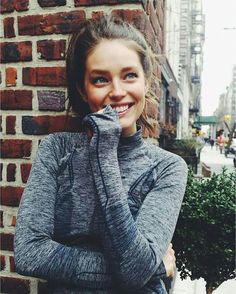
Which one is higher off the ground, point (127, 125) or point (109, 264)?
point (127, 125)

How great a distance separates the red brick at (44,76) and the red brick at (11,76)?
53 millimetres

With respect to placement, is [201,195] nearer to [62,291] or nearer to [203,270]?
[203,270]

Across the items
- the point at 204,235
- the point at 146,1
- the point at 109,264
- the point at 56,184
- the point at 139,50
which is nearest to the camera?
the point at 109,264

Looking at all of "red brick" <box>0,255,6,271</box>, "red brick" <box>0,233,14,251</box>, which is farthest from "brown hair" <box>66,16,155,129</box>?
"red brick" <box>0,255,6,271</box>

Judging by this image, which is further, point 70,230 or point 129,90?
point 129,90

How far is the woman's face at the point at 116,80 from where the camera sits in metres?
1.33

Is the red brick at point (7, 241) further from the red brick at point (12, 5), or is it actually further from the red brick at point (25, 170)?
the red brick at point (12, 5)

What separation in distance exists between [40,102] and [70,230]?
0.77 meters

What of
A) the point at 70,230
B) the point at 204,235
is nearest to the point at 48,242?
the point at 70,230

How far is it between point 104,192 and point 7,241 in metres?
0.96

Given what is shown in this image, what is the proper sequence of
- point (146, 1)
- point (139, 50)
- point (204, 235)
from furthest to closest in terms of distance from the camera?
point (204, 235) < point (146, 1) < point (139, 50)

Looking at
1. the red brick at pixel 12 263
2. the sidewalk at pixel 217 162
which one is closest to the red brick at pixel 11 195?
the red brick at pixel 12 263

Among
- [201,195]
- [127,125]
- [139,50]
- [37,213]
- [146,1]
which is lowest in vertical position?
[201,195]

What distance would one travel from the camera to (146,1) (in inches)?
70.7
